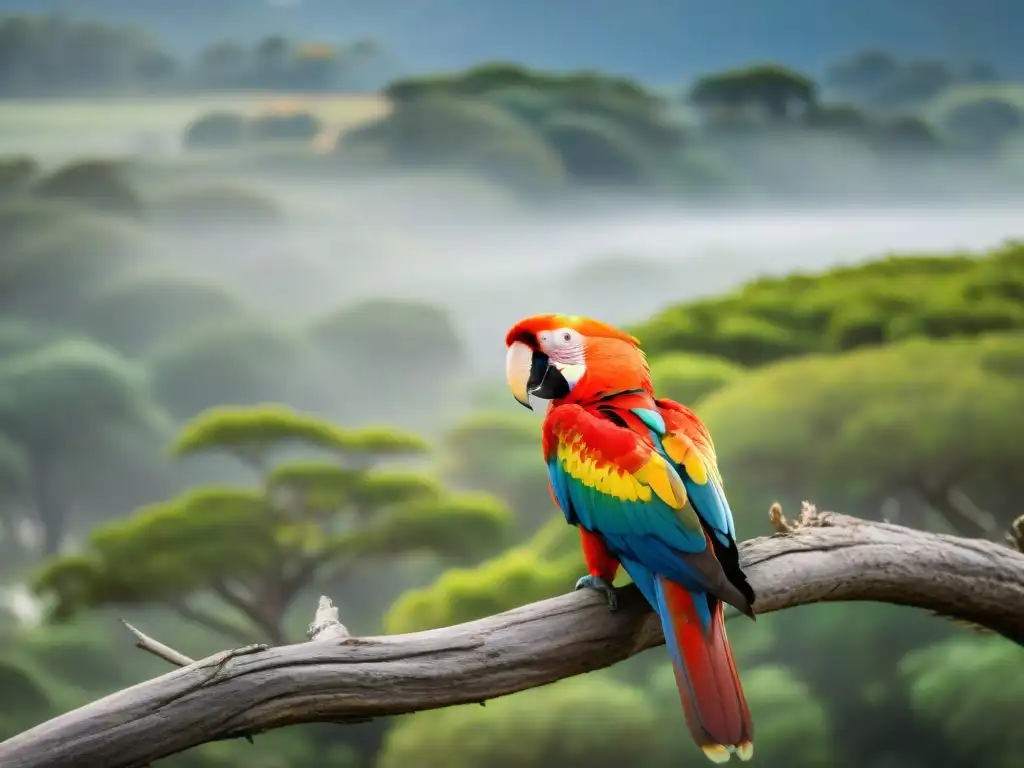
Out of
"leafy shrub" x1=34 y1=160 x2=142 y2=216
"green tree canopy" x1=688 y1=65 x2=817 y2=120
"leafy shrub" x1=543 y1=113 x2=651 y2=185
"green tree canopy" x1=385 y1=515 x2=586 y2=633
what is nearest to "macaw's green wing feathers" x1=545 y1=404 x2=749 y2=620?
"green tree canopy" x1=385 y1=515 x2=586 y2=633

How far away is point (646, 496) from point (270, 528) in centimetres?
228

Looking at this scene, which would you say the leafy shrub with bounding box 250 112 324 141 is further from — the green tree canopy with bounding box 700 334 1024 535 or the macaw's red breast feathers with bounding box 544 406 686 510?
the macaw's red breast feathers with bounding box 544 406 686 510

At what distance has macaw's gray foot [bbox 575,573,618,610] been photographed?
1.55 m

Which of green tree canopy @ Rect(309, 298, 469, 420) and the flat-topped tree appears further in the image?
green tree canopy @ Rect(309, 298, 469, 420)

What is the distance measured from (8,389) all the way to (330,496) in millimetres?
1229

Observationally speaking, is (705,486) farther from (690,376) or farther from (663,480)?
(690,376)

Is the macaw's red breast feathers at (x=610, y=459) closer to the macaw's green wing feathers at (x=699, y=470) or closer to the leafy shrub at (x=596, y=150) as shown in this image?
the macaw's green wing feathers at (x=699, y=470)

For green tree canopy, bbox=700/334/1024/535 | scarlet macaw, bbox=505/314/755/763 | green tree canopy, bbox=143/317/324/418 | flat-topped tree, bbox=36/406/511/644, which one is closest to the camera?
scarlet macaw, bbox=505/314/755/763

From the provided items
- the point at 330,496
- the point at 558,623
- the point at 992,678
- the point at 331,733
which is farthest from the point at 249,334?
the point at 992,678

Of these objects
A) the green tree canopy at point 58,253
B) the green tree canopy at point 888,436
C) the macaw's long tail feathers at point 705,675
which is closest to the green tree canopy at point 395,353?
the green tree canopy at point 58,253

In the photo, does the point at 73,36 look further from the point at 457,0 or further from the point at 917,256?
the point at 917,256

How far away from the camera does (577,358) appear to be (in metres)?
1.70

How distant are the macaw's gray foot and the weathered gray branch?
0.01 meters

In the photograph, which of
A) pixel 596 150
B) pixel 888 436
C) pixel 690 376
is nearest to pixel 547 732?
pixel 690 376
